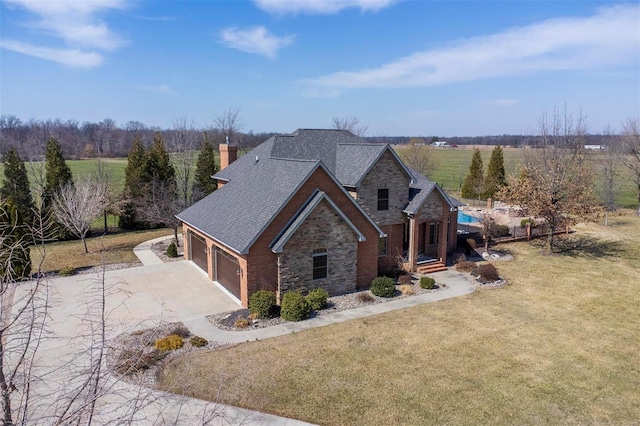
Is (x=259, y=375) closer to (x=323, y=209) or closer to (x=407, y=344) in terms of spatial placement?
(x=407, y=344)

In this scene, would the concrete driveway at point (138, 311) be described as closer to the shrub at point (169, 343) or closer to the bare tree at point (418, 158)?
the shrub at point (169, 343)

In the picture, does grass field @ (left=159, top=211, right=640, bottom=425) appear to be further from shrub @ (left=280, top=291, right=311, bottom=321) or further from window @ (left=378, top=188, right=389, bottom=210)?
window @ (left=378, top=188, right=389, bottom=210)

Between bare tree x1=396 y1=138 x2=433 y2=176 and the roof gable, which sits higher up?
bare tree x1=396 y1=138 x2=433 y2=176

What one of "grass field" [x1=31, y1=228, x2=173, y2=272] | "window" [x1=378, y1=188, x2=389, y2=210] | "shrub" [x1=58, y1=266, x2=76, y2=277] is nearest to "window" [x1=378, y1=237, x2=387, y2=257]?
"window" [x1=378, y1=188, x2=389, y2=210]

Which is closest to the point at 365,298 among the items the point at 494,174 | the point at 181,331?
the point at 181,331

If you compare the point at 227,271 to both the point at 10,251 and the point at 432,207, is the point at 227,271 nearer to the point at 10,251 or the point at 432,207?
the point at 432,207

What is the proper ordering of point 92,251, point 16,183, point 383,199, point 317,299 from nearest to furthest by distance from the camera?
point 317,299, point 383,199, point 92,251, point 16,183

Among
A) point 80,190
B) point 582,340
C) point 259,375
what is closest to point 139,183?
point 80,190
